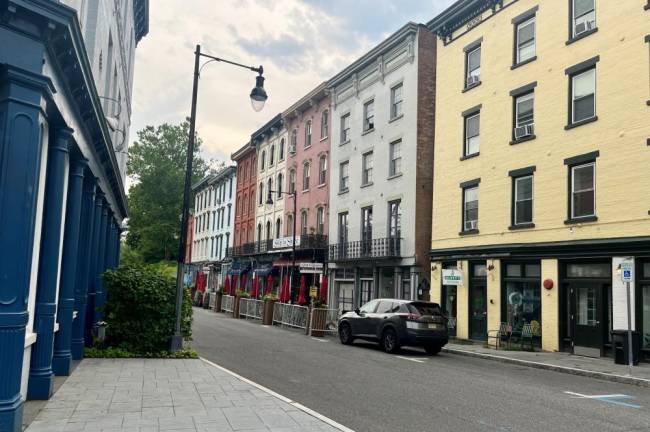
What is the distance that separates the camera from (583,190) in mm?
18453

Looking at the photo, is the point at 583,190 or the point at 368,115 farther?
the point at 368,115

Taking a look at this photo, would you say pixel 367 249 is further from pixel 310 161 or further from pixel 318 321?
pixel 310 161

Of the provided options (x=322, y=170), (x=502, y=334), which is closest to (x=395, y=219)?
(x=502, y=334)

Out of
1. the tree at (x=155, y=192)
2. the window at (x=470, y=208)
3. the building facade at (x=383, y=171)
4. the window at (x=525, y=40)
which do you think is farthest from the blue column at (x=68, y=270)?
the tree at (x=155, y=192)

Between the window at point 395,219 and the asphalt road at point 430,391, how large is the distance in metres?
10.9

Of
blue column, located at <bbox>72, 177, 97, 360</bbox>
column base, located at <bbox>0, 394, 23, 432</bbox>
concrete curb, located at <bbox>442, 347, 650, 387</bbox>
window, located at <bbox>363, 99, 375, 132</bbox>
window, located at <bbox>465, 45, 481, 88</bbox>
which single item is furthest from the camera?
window, located at <bbox>363, 99, 375, 132</bbox>

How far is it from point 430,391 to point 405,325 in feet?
22.0

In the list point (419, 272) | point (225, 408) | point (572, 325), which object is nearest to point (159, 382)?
point (225, 408)

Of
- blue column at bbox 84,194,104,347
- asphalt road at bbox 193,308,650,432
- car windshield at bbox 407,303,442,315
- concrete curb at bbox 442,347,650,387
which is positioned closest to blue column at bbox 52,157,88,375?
blue column at bbox 84,194,104,347

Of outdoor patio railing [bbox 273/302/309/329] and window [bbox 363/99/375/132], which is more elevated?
window [bbox 363/99/375/132]

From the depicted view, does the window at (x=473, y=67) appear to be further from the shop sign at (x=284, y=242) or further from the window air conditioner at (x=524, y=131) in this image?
the shop sign at (x=284, y=242)

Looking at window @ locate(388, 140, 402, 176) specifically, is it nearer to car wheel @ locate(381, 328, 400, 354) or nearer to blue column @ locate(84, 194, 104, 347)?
car wheel @ locate(381, 328, 400, 354)

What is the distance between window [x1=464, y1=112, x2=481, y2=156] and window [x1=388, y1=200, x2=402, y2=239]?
5123 millimetres

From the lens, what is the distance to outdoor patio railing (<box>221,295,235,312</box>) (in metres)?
35.8
